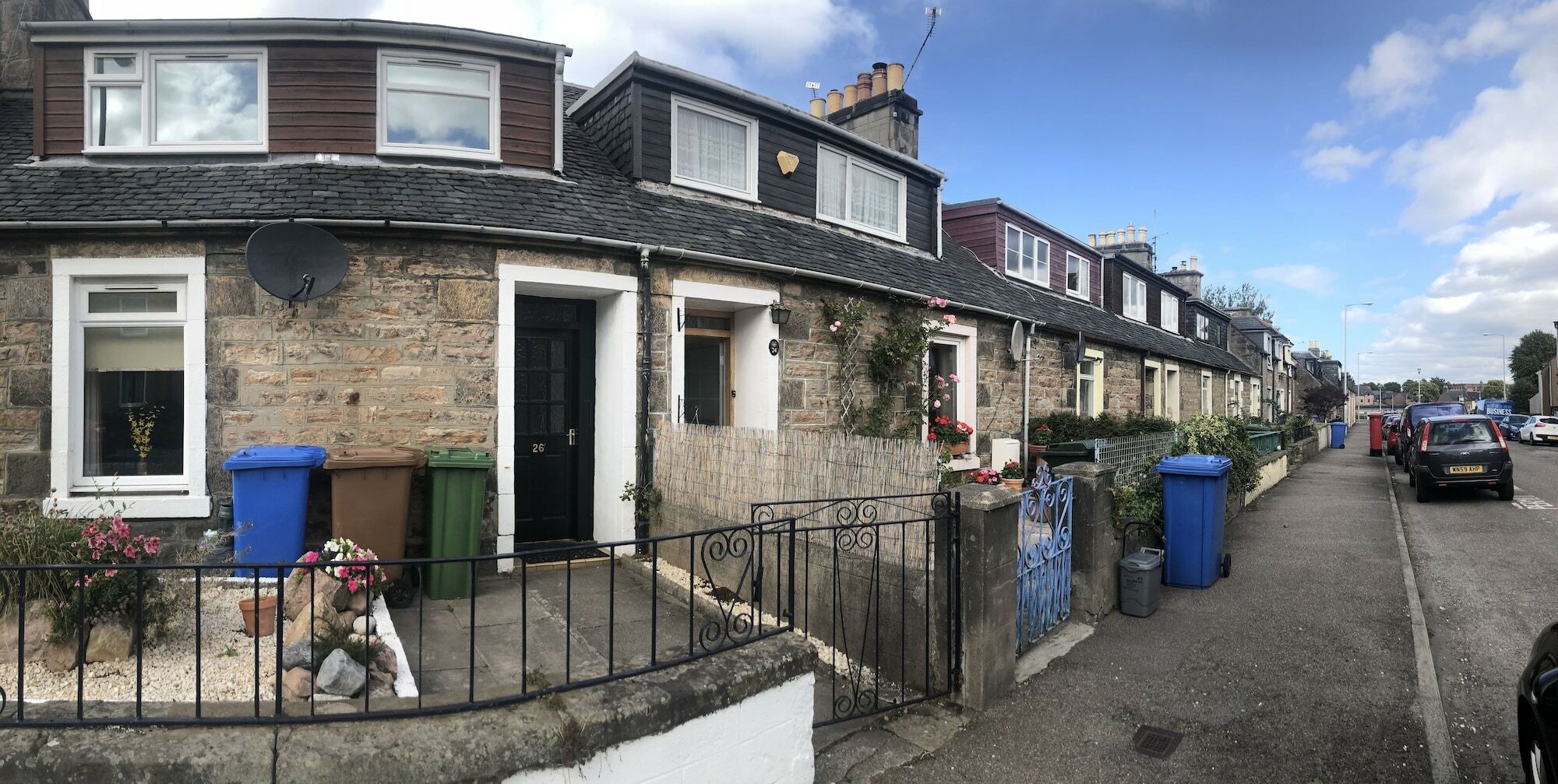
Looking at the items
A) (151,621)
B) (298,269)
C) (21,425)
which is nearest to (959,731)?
(151,621)

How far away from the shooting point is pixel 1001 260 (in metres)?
16.0

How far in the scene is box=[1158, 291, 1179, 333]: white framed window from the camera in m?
24.5

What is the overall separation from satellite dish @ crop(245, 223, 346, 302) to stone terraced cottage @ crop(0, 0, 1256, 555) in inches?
8.6

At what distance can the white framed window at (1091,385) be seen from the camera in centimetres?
1616

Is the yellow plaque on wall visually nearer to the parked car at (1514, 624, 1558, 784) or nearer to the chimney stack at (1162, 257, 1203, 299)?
the parked car at (1514, 624, 1558, 784)

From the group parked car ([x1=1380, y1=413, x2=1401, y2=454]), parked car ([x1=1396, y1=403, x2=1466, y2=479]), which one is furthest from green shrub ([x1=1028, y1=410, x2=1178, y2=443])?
parked car ([x1=1380, y1=413, x2=1401, y2=454])

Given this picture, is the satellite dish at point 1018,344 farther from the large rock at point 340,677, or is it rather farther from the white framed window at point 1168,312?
the white framed window at point 1168,312

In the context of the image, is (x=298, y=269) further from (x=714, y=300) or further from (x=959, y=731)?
(x=959, y=731)

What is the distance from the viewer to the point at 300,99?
750cm

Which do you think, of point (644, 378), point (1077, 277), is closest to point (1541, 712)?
point (644, 378)

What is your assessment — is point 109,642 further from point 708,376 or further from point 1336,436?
point 1336,436

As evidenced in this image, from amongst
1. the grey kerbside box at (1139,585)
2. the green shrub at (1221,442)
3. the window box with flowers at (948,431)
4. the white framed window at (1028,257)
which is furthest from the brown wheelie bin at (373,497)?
the white framed window at (1028,257)

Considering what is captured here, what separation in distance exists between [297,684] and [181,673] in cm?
92

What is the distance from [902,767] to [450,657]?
273cm
